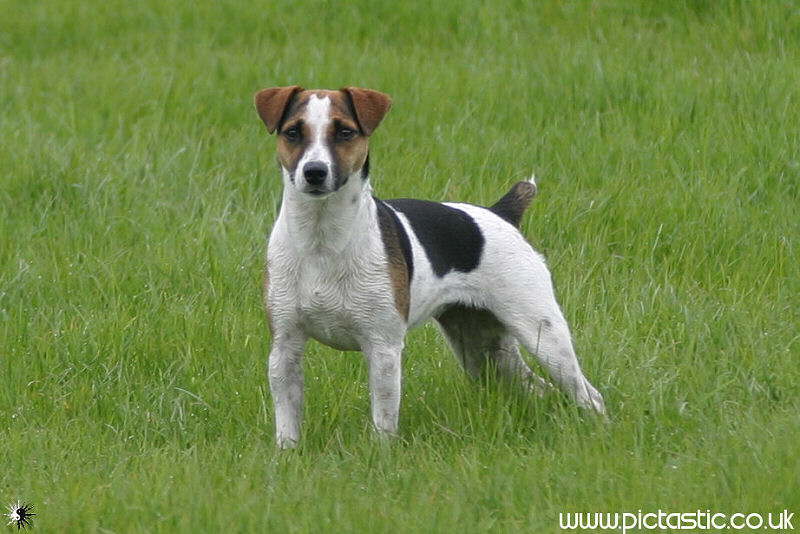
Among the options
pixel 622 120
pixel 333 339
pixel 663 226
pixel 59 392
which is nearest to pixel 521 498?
pixel 333 339

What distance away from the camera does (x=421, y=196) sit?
29.0ft

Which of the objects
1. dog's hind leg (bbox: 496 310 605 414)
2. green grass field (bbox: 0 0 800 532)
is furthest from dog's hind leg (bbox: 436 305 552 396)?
dog's hind leg (bbox: 496 310 605 414)

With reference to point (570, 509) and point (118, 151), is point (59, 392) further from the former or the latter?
point (118, 151)

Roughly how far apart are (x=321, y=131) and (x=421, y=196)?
350 cm

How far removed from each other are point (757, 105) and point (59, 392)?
5548mm

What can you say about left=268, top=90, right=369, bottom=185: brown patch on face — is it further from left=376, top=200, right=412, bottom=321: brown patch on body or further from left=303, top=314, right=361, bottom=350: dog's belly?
left=303, top=314, right=361, bottom=350: dog's belly

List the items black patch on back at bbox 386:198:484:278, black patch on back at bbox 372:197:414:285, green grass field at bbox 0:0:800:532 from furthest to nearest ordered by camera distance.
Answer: black patch on back at bbox 386:198:484:278, black patch on back at bbox 372:197:414:285, green grass field at bbox 0:0:800:532

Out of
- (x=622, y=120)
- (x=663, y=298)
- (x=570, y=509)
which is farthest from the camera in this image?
(x=622, y=120)

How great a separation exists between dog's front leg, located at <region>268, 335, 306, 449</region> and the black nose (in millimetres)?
759

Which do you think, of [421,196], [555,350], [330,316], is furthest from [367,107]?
[421,196]

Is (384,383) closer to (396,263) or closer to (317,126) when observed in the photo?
(396,263)

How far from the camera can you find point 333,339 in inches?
224

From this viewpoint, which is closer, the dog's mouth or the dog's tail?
the dog's mouth

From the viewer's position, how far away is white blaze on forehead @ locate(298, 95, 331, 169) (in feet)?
17.3
